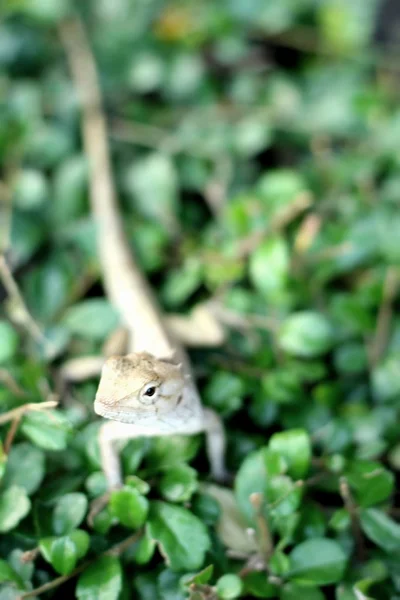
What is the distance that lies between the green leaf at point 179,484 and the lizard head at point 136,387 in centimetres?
20

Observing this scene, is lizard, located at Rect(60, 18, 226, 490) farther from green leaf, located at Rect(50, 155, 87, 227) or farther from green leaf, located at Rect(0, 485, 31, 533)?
green leaf, located at Rect(0, 485, 31, 533)

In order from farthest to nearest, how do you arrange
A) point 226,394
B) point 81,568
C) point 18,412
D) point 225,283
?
point 225,283
point 226,394
point 18,412
point 81,568

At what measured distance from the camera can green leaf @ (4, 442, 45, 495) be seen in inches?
78.8

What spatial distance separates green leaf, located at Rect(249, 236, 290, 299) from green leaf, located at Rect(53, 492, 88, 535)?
3.98 ft

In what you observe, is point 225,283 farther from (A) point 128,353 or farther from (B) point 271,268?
(A) point 128,353

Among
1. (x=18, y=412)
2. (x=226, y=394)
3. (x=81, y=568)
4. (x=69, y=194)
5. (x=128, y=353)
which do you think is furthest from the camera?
(x=69, y=194)

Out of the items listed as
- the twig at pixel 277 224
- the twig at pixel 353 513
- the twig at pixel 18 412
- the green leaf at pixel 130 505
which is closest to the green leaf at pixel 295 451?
the twig at pixel 353 513

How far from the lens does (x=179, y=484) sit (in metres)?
2.02

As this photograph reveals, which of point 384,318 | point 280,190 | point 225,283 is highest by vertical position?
point 280,190

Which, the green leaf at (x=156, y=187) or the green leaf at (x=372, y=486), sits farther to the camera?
the green leaf at (x=156, y=187)

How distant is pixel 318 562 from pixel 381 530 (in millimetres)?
242

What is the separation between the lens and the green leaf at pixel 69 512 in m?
1.94

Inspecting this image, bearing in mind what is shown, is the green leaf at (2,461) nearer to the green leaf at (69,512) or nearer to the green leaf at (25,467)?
the green leaf at (25,467)

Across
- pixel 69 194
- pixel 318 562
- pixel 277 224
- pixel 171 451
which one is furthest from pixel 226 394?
pixel 69 194
